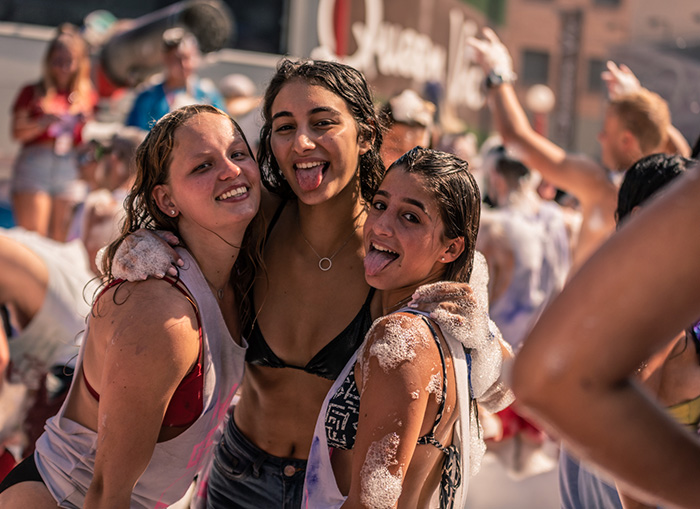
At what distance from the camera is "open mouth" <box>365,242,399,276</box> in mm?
1882

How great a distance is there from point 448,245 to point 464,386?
0.36 m

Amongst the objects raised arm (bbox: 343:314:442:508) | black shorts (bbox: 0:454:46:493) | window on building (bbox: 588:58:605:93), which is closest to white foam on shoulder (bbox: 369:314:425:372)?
raised arm (bbox: 343:314:442:508)

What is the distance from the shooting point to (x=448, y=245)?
6.15 ft

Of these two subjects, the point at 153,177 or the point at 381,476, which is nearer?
the point at 381,476

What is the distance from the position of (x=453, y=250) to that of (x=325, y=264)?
497mm

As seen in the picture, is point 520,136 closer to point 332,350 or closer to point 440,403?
point 332,350

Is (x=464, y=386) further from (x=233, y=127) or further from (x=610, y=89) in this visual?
(x=610, y=89)

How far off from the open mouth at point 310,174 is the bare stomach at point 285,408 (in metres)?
0.51

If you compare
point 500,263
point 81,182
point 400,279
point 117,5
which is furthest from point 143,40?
point 400,279

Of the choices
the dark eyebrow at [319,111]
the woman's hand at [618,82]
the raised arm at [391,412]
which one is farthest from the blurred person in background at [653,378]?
the woman's hand at [618,82]

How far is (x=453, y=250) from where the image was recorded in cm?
189

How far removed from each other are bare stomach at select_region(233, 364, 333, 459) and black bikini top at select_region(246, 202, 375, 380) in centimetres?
4

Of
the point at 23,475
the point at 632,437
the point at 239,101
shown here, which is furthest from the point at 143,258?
the point at 239,101

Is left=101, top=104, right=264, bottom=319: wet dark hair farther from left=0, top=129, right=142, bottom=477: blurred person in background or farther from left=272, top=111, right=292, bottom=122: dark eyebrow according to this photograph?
left=0, top=129, right=142, bottom=477: blurred person in background
